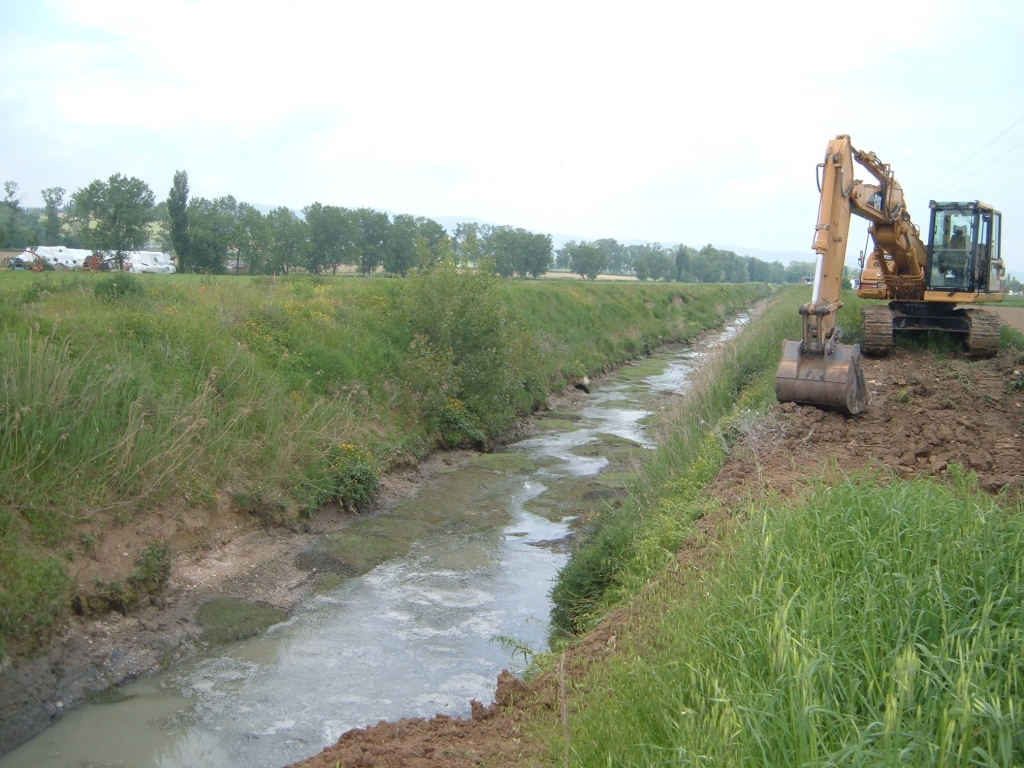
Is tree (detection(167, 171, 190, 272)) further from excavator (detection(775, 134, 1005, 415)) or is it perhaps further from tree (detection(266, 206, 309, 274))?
excavator (detection(775, 134, 1005, 415))

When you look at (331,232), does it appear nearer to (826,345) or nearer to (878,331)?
(878,331)

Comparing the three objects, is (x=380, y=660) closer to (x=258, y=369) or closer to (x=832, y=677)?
(x=832, y=677)

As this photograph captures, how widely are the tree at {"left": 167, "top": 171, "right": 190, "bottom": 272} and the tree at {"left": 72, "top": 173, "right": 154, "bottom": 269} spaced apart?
5.54 ft

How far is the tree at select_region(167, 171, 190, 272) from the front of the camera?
31.3 m

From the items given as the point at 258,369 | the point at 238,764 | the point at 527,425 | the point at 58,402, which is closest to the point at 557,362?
the point at 527,425

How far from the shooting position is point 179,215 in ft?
104

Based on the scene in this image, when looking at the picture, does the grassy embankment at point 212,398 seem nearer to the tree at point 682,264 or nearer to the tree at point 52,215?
the tree at point 52,215

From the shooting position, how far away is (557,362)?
25.0 m

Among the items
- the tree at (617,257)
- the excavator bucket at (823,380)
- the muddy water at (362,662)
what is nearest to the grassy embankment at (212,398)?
the muddy water at (362,662)

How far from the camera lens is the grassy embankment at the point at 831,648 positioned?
351 centimetres

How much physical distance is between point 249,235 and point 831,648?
3377 cm

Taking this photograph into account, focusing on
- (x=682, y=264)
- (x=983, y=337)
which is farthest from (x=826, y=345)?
(x=682, y=264)

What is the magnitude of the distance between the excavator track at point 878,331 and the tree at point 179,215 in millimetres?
23632

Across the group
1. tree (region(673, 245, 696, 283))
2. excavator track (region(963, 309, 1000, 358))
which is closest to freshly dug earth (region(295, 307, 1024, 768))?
excavator track (region(963, 309, 1000, 358))
